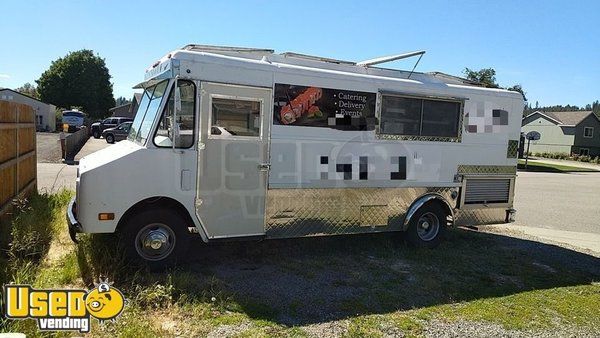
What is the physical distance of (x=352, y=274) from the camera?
6121 mm

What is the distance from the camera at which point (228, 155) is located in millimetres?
5816

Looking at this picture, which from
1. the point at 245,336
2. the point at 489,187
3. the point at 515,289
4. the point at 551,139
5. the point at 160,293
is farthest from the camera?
the point at 551,139

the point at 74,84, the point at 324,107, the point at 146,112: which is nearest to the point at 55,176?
the point at 146,112

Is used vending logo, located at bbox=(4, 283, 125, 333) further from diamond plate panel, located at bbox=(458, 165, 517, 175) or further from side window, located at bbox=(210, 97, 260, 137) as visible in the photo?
diamond plate panel, located at bbox=(458, 165, 517, 175)

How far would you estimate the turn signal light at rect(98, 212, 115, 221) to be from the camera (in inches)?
208

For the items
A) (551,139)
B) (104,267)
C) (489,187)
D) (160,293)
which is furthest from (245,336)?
(551,139)

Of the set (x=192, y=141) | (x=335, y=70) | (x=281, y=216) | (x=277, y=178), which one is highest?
(x=335, y=70)

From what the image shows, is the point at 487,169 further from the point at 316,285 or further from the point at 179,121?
the point at 179,121

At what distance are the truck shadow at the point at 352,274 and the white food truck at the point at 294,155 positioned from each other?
0.44 m

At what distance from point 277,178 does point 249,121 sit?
0.87 m

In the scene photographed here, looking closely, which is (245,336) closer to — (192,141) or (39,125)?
(192,141)

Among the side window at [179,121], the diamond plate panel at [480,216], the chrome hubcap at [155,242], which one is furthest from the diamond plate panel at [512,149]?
the chrome hubcap at [155,242]

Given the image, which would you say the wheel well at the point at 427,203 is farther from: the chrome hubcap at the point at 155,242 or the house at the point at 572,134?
the house at the point at 572,134

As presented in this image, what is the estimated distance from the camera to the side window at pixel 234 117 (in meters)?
5.71
